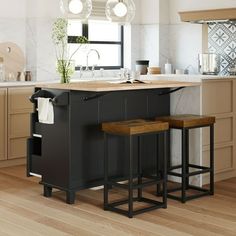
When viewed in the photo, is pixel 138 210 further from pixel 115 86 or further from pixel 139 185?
pixel 115 86

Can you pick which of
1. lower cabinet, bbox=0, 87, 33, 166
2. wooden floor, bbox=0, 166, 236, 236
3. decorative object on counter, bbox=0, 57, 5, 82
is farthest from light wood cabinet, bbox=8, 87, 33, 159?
wooden floor, bbox=0, 166, 236, 236

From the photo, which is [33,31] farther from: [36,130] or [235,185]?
[235,185]

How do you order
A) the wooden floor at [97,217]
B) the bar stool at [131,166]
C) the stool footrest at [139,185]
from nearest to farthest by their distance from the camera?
the wooden floor at [97,217]
the bar stool at [131,166]
the stool footrest at [139,185]

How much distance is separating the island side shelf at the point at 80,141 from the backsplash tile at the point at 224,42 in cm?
242

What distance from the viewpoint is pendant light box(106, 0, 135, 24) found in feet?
16.6

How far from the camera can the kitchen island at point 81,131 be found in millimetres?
4770

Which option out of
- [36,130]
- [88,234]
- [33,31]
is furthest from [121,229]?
[33,31]

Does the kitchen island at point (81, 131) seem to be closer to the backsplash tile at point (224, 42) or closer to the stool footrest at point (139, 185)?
the stool footrest at point (139, 185)

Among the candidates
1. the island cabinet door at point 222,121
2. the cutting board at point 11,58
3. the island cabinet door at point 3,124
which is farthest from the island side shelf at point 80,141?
the cutting board at point 11,58

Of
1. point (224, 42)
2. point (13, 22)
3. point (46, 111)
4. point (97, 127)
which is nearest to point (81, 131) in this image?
point (97, 127)

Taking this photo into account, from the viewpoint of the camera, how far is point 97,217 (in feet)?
14.6

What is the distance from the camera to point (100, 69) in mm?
8297

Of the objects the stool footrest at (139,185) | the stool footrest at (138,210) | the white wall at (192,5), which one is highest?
the white wall at (192,5)

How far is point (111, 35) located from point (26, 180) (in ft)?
11.7
